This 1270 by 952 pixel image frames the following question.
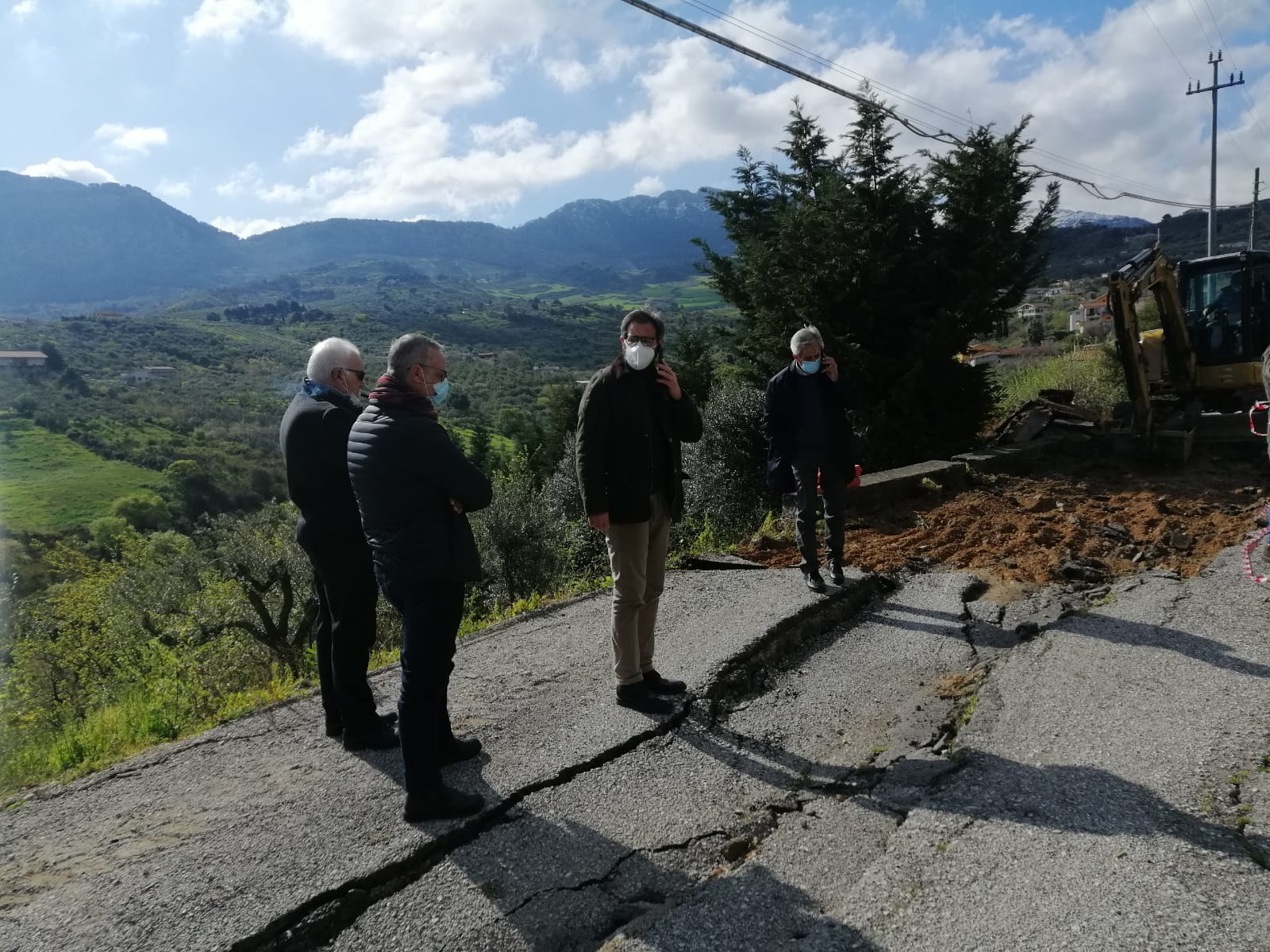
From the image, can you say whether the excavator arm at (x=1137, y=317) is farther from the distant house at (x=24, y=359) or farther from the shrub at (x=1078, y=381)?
the distant house at (x=24, y=359)

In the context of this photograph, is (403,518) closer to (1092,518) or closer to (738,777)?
(738,777)

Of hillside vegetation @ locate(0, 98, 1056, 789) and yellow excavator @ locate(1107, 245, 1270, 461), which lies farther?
yellow excavator @ locate(1107, 245, 1270, 461)

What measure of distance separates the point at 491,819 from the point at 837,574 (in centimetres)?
337

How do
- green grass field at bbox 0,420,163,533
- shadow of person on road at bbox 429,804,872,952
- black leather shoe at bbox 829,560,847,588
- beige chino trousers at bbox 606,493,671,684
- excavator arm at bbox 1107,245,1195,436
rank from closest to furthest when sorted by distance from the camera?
shadow of person on road at bbox 429,804,872,952 < beige chino trousers at bbox 606,493,671,684 < black leather shoe at bbox 829,560,847,588 < excavator arm at bbox 1107,245,1195,436 < green grass field at bbox 0,420,163,533

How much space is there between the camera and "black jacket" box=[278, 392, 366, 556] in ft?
11.9

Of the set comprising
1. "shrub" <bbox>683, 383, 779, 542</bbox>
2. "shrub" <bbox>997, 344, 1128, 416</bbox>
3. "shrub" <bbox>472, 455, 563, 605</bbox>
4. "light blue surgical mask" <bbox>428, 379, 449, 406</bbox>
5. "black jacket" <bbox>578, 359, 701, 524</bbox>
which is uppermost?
"light blue surgical mask" <bbox>428, 379, 449, 406</bbox>

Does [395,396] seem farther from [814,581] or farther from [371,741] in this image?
[814,581]

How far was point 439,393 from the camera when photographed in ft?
11.0

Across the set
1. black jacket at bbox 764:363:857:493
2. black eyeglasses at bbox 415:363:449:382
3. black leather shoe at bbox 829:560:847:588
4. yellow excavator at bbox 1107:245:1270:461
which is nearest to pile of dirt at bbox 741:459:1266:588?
black leather shoe at bbox 829:560:847:588

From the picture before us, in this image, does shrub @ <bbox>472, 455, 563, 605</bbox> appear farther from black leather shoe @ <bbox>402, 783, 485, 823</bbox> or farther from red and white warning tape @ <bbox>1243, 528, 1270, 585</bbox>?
black leather shoe @ <bbox>402, 783, 485, 823</bbox>

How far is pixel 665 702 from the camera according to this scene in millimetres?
4051

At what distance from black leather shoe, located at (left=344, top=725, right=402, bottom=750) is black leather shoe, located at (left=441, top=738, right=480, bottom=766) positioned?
1.15ft

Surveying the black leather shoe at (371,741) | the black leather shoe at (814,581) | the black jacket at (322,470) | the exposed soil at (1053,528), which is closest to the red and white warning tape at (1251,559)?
the exposed soil at (1053,528)

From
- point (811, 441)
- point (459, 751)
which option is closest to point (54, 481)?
point (811, 441)
